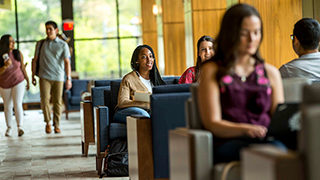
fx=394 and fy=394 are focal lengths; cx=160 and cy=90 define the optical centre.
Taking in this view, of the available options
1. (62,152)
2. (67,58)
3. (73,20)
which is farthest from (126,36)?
(62,152)

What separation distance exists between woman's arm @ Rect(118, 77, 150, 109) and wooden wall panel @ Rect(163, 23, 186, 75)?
6386 mm

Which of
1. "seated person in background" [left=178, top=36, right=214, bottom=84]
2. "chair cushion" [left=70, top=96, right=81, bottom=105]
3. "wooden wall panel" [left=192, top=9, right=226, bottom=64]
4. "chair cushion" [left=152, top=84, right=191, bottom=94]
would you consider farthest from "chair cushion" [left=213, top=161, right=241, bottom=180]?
"chair cushion" [left=70, top=96, right=81, bottom=105]

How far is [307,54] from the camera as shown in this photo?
2881 mm

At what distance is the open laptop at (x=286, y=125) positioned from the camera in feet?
5.85

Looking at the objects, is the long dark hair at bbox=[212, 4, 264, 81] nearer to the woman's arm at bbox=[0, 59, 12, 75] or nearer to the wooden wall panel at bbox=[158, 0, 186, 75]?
the woman's arm at bbox=[0, 59, 12, 75]

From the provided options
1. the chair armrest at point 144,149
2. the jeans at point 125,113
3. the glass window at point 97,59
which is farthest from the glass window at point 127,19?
the chair armrest at point 144,149

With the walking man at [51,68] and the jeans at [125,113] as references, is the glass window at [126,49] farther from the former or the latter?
the jeans at [125,113]

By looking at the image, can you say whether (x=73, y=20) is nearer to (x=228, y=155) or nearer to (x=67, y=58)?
(x=67, y=58)

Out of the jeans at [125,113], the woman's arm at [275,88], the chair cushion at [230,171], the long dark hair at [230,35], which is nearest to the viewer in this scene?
the chair cushion at [230,171]

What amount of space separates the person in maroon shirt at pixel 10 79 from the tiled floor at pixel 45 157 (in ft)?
1.62

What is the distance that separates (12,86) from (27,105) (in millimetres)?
7567

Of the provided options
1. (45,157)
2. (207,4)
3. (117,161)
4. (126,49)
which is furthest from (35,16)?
(117,161)

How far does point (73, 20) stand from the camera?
14523 millimetres

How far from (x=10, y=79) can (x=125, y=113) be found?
12.0ft
